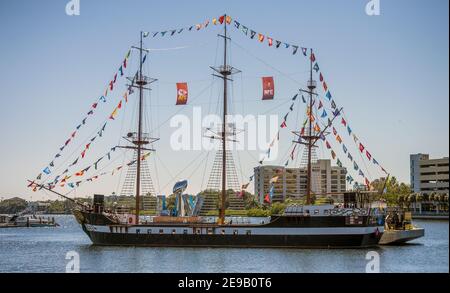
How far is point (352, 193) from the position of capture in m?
61.2

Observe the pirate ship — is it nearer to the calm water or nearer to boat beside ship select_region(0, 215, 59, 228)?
the calm water

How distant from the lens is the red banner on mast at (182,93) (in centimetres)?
6281

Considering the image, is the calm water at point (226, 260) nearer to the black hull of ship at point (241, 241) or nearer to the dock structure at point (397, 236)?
the black hull of ship at point (241, 241)

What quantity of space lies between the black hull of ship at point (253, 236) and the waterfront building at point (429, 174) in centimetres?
12540

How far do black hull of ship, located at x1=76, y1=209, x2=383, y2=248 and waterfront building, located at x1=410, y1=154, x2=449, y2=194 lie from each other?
125398 millimetres

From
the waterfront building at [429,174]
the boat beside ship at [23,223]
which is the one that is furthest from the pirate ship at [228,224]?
the waterfront building at [429,174]

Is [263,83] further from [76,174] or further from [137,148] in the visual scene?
[76,174]

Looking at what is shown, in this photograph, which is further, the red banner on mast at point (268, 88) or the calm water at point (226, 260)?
the red banner on mast at point (268, 88)

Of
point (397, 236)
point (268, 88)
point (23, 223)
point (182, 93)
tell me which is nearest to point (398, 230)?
point (397, 236)

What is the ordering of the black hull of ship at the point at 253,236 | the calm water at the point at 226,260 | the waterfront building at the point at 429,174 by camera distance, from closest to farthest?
1. the calm water at the point at 226,260
2. the black hull of ship at the point at 253,236
3. the waterfront building at the point at 429,174

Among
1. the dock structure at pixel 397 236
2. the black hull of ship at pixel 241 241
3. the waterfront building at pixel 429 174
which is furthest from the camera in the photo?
the waterfront building at pixel 429 174
